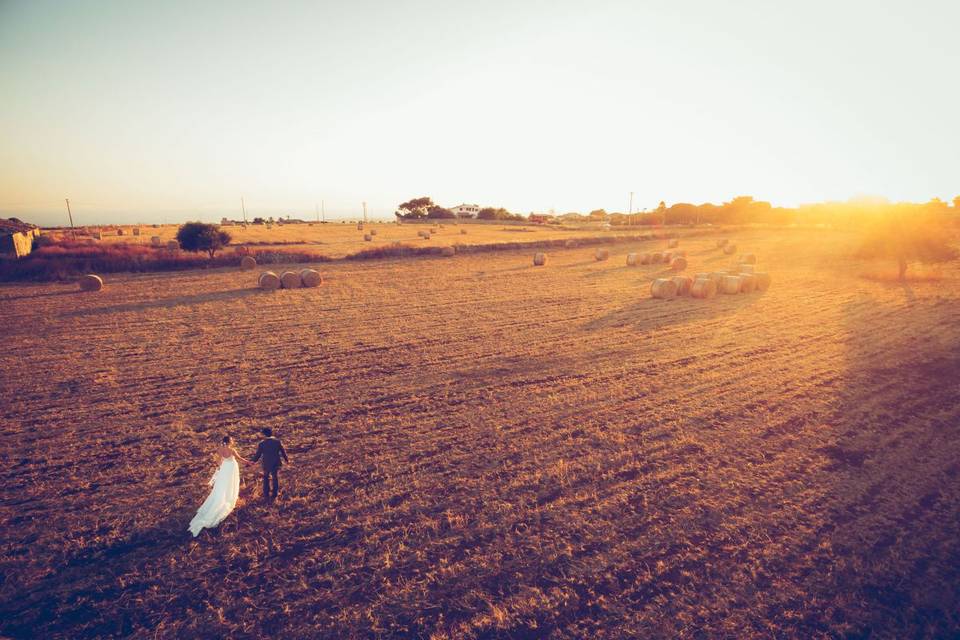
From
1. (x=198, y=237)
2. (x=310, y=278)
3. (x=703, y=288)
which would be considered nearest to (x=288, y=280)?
(x=310, y=278)

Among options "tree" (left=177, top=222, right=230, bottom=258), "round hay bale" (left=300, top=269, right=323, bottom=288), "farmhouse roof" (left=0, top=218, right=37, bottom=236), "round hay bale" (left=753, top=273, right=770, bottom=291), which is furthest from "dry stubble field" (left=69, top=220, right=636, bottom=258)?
"round hay bale" (left=753, top=273, right=770, bottom=291)

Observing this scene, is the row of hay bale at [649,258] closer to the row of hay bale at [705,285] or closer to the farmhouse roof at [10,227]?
the row of hay bale at [705,285]

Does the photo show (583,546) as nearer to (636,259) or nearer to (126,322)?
(126,322)

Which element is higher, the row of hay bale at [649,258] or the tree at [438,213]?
the tree at [438,213]

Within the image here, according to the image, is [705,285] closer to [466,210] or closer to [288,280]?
[288,280]

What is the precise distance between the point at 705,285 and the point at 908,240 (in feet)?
48.7

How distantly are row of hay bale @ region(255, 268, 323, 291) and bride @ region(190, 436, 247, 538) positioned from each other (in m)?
21.9

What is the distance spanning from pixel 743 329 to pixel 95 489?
66.2 feet

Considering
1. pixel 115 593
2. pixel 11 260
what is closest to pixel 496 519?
pixel 115 593

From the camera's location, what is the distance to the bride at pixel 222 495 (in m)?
6.95

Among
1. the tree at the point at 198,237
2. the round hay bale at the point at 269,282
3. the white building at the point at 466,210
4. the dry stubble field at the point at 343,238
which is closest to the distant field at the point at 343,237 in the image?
the dry stubble field at the point at 343,238

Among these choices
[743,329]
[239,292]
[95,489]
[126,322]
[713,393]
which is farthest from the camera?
[239,292]

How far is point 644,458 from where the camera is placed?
8719 mm

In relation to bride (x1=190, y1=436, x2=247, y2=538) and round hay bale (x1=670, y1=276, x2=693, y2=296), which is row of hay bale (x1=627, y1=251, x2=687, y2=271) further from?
bride (x1=190, y1=436, x2=247, y2=538)
